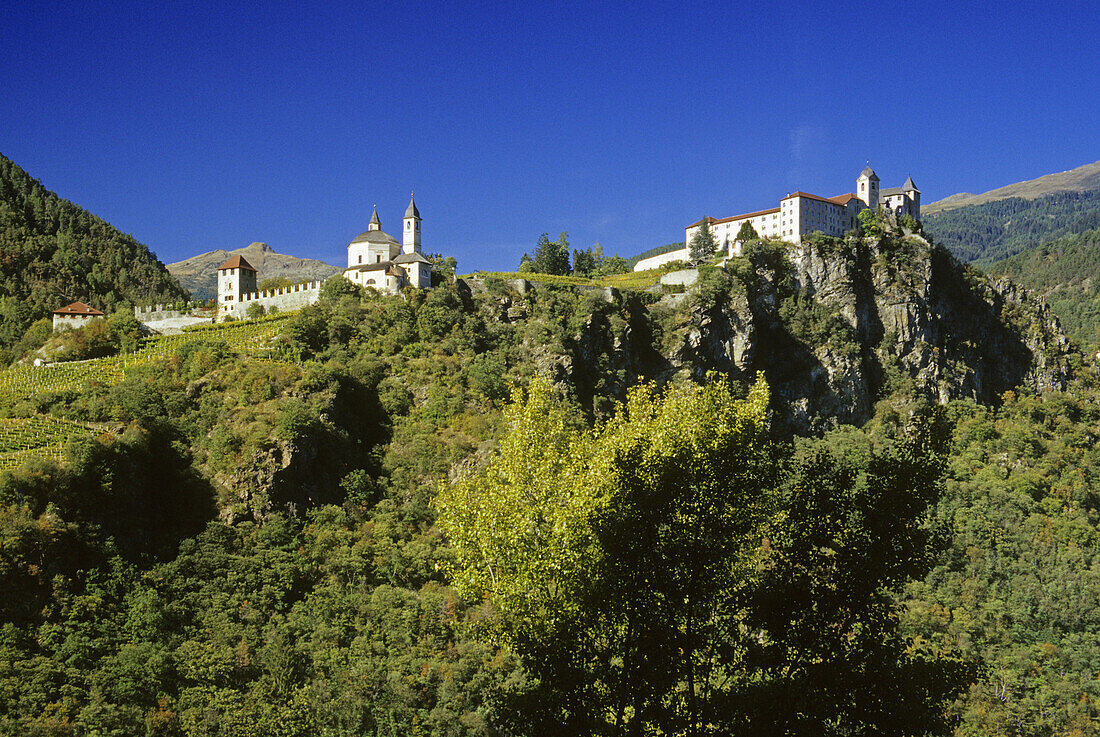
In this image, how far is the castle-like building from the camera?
62.7 metres

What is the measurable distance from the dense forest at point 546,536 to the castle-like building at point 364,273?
251 centimetres

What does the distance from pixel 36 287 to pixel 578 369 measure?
83.9m

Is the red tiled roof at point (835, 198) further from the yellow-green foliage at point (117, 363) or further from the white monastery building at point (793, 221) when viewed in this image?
the yellow-green foliage at point (117, 363)

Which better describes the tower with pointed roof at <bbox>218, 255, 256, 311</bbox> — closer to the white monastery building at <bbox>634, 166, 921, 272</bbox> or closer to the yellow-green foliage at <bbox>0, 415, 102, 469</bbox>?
the yellow-green foliage at <bbox>0, 415, 102, 469</bbox>

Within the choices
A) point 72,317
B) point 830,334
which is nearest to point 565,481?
point 72,317

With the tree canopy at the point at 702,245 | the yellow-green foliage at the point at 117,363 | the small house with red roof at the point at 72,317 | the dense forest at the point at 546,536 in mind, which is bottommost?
the dense forest at the point at 546,536

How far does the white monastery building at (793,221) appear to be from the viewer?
89.3 m

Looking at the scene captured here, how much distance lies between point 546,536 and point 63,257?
122 meters

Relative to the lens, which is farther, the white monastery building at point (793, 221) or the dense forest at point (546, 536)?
the white monastery building at point (793, 221)

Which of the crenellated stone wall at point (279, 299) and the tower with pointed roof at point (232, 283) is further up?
the tower with pointed roof at point (232, 283)

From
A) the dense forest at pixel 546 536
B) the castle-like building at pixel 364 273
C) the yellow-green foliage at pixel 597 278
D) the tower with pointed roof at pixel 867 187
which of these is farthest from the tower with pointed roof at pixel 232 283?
the tower with pointed roof at pixel 867 187

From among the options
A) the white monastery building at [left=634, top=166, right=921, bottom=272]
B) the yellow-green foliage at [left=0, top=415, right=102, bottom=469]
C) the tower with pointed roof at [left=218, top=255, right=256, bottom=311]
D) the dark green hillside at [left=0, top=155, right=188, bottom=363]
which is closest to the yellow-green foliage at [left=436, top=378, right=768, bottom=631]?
the yellow-green foliage at [left=0, top=415, right=102, bottom=469]

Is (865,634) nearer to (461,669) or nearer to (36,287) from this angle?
(461,669)

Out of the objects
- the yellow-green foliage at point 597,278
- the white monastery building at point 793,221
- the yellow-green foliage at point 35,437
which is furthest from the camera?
the white monastery building at point 793,221
